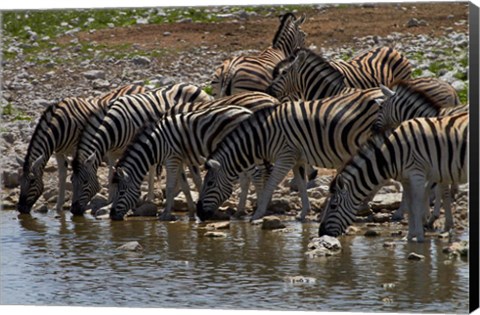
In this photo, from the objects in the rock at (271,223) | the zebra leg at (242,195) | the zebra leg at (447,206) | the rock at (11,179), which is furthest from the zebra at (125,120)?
the zebra leg at (447,206)

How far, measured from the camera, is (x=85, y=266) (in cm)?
1362

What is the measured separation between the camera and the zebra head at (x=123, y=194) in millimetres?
16219

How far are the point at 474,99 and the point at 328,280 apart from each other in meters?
2.07

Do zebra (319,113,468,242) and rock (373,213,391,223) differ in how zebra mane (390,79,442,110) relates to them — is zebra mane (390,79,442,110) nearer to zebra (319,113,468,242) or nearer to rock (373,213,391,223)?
zebra (319,113,468,242)

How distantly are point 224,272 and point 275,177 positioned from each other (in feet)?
8.14

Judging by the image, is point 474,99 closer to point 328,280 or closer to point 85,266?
point 328,280

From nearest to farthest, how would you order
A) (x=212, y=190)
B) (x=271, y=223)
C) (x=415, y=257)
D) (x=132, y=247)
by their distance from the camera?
(x=415, y=257), (x=132, y=247), (x=271, y=223), (x=212, y=190)

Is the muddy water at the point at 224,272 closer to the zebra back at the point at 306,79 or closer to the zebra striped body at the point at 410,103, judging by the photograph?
the zebra striped body at the point at 410,103

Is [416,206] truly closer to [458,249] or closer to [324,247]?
[458,249]

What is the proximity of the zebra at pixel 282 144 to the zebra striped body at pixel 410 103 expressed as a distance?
51 centimetres

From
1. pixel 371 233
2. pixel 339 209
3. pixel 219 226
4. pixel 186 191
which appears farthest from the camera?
pixel 186 191

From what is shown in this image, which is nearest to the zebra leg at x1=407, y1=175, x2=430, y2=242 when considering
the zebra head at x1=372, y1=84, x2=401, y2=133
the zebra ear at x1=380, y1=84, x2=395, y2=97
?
the zebra head at x1=372, y1=84, x2=401, y2=133

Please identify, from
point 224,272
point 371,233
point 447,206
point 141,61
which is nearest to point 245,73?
point 141,61

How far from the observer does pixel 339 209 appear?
13.7 metres
